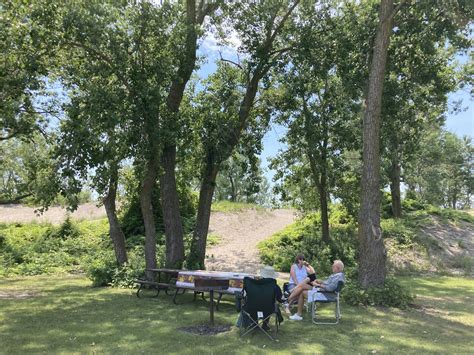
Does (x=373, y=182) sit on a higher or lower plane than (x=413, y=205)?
lower

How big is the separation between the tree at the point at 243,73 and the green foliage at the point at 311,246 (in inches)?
219

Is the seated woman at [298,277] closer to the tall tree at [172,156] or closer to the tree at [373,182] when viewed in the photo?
the tree at [373,182]

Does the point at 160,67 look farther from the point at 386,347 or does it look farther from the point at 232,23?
the point at 386,347

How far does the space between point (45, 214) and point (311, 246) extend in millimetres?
18955

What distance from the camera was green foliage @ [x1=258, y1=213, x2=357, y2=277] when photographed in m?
18.3

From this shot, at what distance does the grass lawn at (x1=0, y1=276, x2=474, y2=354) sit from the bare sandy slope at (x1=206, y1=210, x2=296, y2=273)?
317 inches

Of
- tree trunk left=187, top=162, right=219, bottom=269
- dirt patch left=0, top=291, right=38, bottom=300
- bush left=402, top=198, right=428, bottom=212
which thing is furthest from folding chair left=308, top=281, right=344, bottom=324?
bush left=402, top=198, right=428, bottom=212

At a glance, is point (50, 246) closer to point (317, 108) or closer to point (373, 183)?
point (317, 108)

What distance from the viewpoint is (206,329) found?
7.40 metres

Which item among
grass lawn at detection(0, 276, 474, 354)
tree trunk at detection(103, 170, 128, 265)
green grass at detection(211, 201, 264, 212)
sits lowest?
grass lawn at detection(0, 276, 474, 354)

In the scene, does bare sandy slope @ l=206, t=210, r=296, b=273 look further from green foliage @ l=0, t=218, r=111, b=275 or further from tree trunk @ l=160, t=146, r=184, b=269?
green foliage @ l=0, t=218, r=111, b=275

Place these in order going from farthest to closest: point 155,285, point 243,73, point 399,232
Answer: point 399,232
point 243,73
point 155,285

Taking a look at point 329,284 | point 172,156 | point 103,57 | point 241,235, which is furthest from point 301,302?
point 241,235

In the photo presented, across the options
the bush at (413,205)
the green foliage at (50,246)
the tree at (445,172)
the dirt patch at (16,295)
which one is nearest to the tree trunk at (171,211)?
the dirt patch at (16,295)
